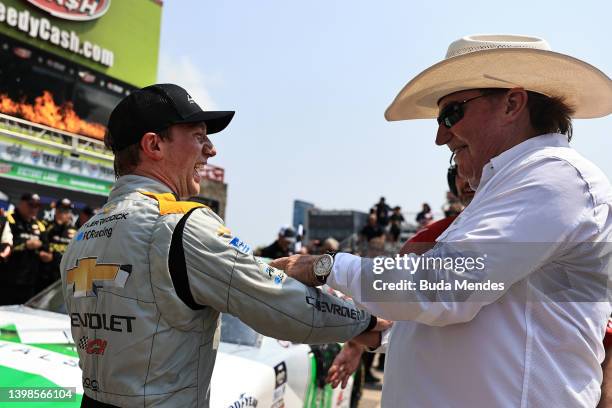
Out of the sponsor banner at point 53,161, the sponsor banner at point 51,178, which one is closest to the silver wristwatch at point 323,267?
the sponsor banner at point 53,161

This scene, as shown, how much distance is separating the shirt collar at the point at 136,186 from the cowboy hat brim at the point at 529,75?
3.36 feet

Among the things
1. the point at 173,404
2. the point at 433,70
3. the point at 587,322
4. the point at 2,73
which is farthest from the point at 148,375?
the point at 2,73

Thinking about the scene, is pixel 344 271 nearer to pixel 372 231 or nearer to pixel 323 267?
pixel 323 267

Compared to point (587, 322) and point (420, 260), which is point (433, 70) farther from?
point (587, 322)

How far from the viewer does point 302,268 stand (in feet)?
5.74

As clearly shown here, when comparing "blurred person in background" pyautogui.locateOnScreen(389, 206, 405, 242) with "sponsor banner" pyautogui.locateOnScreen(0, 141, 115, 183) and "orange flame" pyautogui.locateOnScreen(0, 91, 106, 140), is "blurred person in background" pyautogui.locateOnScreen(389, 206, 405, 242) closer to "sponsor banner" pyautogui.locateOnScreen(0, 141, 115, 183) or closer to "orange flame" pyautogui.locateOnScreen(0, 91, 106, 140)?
"sponsor banner" pyautogui.locateOnScreen(0, 141, 115, 183)

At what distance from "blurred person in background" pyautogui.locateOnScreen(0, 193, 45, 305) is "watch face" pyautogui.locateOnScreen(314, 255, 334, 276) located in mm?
6724

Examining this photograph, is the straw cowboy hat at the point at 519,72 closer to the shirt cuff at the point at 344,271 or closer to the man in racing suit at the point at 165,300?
the shirt cuff at the point at 344,271

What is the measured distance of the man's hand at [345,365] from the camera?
7.97 ft

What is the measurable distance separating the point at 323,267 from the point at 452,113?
0.75 m

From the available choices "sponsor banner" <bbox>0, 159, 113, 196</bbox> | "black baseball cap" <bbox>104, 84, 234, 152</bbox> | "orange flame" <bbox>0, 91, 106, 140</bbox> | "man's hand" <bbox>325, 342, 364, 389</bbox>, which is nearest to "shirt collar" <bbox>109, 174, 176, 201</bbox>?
"black baseball cap" <bbox>104, 84, 234, 152</bbox>

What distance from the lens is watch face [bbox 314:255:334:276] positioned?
5.49 feet

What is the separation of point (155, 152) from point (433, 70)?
1018 millimetres

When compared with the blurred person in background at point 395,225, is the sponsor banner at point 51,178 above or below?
above
